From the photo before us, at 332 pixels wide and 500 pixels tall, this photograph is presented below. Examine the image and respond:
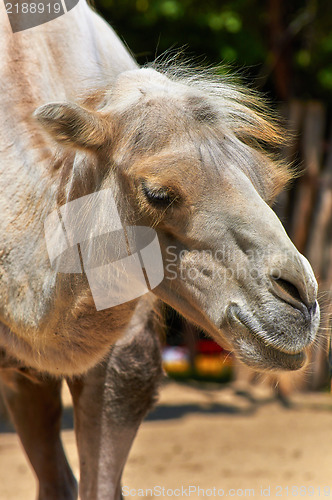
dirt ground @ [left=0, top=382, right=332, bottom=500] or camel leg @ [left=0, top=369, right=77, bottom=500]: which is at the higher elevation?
camel leg @ [left=0, top=369, right=77, bottom=500]

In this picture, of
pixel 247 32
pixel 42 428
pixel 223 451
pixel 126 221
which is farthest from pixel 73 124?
pixel 247 32

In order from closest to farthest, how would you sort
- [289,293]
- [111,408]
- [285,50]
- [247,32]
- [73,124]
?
[289,293] < [73,124] < [111,408] < [247,32] < [285,50]

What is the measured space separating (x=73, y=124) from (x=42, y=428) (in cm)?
182

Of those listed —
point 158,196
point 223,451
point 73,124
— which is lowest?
point 223,451

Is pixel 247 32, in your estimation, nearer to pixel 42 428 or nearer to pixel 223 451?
pixel 223 451

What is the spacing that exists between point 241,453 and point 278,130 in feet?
12.2

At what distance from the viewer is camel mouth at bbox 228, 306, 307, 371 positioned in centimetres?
231

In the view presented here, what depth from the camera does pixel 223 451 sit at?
236 inches

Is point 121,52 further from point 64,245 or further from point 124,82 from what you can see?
point 64,245

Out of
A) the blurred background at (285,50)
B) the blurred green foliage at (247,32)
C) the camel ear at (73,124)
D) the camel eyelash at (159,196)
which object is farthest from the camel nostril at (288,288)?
the blurred green foliage at (247,32)

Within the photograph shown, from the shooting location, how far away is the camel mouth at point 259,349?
231 cm

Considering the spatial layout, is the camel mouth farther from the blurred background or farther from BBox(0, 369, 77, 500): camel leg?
the blurred background

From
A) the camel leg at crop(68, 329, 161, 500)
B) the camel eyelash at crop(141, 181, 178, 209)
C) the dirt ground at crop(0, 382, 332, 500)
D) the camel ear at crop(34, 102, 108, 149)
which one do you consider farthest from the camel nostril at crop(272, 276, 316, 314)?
the dirt ground at crop(0, 382, 332, 500)

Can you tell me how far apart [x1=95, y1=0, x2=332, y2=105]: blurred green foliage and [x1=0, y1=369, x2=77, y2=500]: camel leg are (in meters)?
4.76
